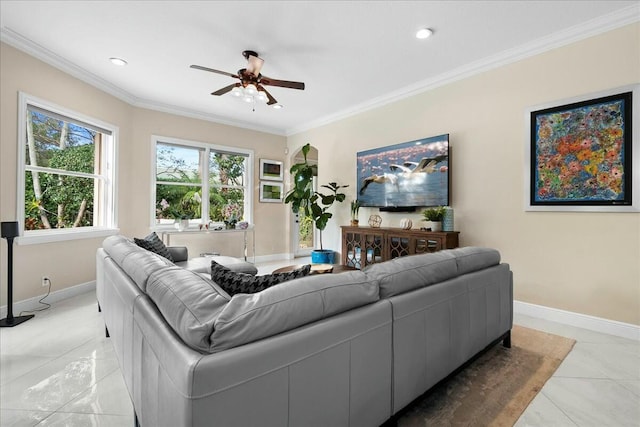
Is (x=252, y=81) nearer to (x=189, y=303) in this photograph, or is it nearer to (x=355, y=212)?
(x=355, y=212)

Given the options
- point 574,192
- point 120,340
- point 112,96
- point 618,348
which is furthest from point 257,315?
point 112,96

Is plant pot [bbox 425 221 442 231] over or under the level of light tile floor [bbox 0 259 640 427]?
over

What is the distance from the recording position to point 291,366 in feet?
3.43

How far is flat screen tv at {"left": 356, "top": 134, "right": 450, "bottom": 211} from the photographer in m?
3.84

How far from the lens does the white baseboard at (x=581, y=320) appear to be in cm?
262

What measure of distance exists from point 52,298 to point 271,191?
382cm

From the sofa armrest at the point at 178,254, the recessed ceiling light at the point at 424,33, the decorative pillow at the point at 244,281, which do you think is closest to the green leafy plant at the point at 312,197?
the sofa armrest at the point at 178,254

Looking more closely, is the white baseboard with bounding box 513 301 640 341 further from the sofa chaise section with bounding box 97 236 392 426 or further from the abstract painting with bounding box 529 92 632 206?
the sofa chaise section with bounding box 97 236 392 426

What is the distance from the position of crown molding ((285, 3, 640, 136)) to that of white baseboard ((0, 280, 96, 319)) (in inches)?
183

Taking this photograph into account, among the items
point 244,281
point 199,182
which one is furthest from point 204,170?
point 244,281

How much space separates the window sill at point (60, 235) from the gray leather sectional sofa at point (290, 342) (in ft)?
7.62

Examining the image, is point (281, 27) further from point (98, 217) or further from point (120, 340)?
point (98, 217)

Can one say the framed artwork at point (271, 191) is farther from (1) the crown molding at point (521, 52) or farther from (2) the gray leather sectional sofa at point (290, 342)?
(2) the gray leather sectional sofa at point (290, 342)

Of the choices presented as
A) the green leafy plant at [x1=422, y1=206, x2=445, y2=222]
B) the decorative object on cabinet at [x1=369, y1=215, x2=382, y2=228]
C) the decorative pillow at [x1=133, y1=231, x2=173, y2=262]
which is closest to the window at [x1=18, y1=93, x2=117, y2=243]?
the decorative pillow at [x1=133, y1=231, x2=173, y2=262]
